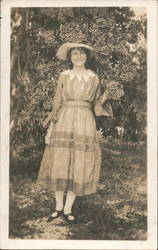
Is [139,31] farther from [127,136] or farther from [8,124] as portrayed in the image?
[8,124]

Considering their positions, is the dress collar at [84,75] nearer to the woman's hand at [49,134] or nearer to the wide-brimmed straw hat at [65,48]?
the wide-brimmed straw hat at [65,48]

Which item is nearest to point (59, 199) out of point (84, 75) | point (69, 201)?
point (69, 201)

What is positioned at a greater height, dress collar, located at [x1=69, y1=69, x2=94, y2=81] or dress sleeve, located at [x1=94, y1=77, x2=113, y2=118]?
dress collar, located at [x1=69, y1=69, x2=94, y2=81]

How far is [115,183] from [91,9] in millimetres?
794

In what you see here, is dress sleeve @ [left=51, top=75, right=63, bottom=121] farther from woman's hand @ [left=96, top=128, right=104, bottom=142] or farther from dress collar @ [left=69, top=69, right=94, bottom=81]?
woman's hand @ [left=96, top=128, right=104, bottom=142]

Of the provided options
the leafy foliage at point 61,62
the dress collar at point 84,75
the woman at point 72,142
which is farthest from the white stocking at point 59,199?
the dress collar at point 84,75

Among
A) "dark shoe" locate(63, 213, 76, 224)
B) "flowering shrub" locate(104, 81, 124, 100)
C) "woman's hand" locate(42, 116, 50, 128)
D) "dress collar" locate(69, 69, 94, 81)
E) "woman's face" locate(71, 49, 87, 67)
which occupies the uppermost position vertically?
"woman's face" locate(71, 49, 87, 67)

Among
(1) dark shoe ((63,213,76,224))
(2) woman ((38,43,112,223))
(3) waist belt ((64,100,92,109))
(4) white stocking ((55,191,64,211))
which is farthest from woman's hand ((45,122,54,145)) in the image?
(1) dark shoe ((63,213,76,224))

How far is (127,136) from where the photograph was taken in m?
1.70

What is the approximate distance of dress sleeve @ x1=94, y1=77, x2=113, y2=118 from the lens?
5.61 feet

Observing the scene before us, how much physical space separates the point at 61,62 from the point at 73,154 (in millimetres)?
419

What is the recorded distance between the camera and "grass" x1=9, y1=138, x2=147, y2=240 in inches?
66.0

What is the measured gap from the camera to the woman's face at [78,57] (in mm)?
1728

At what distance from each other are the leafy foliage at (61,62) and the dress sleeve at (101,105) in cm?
3
